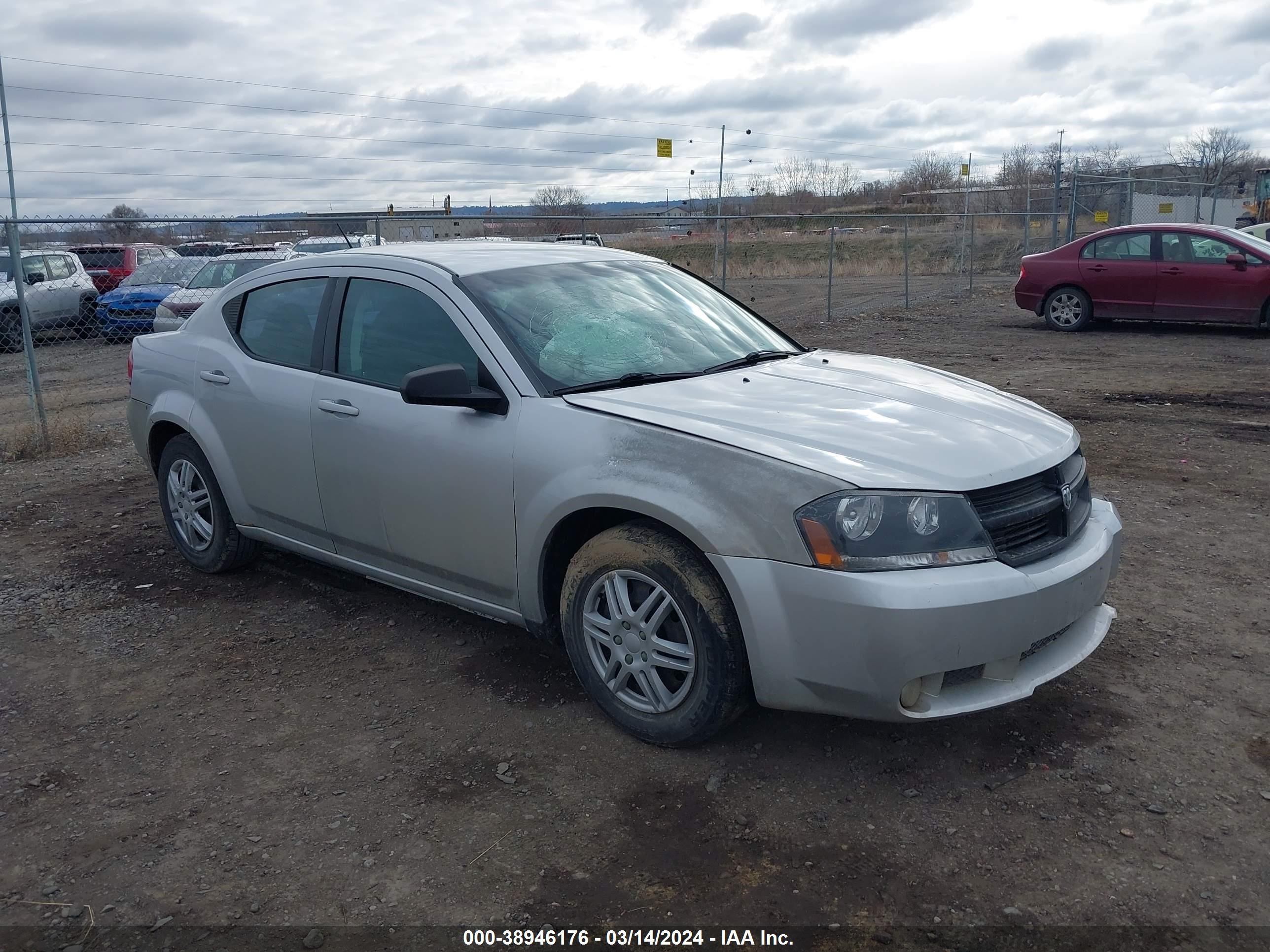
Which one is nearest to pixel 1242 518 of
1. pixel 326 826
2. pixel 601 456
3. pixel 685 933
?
pixel 601 456

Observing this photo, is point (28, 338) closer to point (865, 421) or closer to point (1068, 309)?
point (865, 421)

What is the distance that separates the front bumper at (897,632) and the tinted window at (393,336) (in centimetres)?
155

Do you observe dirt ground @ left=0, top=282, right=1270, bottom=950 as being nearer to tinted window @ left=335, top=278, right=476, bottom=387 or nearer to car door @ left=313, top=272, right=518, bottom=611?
car door @ left=313, top=272, right=518, bottom=611

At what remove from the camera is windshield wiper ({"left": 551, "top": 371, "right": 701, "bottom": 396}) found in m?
3.85

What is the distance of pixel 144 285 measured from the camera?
56.7ft

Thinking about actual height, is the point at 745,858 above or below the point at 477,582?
below

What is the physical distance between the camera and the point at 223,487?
5121mm

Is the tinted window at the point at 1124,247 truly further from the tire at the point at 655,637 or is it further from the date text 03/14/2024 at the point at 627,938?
the date text 03/14/2024 at the point at 627,938

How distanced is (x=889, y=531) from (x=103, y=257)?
20624mm

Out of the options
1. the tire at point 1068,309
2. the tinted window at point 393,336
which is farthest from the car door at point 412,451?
the tire at point 1068,309

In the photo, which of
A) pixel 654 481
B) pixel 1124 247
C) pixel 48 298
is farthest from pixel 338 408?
pixel 48 298

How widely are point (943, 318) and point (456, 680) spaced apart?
15.3 meters

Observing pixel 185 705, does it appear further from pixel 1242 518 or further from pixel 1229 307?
pixel 1229 307

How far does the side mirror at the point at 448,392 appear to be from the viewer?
12.1 ft
